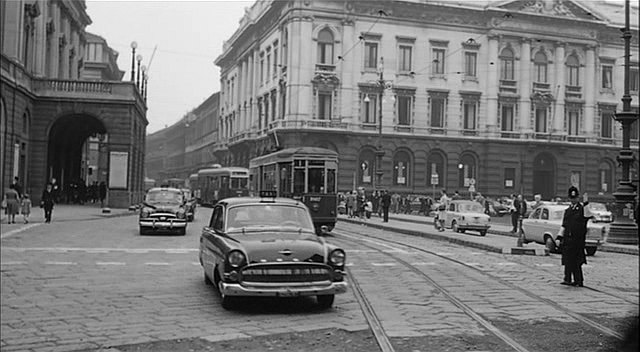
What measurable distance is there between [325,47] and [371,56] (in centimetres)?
403

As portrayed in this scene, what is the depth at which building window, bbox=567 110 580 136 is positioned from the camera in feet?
200

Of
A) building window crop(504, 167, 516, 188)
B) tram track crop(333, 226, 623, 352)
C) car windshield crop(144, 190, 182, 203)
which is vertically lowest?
tram track crop(333, 226, 623, 352)

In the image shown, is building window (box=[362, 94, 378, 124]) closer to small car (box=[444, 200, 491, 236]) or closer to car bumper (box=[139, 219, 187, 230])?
small car (box=[444, 200, 491, 236])

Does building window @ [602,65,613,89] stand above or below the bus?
above

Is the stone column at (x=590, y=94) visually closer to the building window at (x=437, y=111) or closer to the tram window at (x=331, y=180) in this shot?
the building window at (x=437, y=111)

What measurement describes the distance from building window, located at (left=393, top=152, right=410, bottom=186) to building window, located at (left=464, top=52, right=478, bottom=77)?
9.00 m

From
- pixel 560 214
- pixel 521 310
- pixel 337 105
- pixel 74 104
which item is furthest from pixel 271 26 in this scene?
pixel 521 310

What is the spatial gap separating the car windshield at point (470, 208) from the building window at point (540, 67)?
33.8m

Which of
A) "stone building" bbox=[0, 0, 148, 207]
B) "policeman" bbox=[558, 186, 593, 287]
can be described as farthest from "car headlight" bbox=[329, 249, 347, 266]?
"stone building" bbox=[0, 0, 148, 207]

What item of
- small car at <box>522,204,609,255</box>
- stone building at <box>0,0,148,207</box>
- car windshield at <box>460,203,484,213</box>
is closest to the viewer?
small car at <box>522,204,609,255</box>

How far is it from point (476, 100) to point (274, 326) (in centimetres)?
5400

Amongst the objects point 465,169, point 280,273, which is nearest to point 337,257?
point 280,273

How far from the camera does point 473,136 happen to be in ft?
197

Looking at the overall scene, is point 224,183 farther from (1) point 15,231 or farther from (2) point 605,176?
(2) point 605,176
